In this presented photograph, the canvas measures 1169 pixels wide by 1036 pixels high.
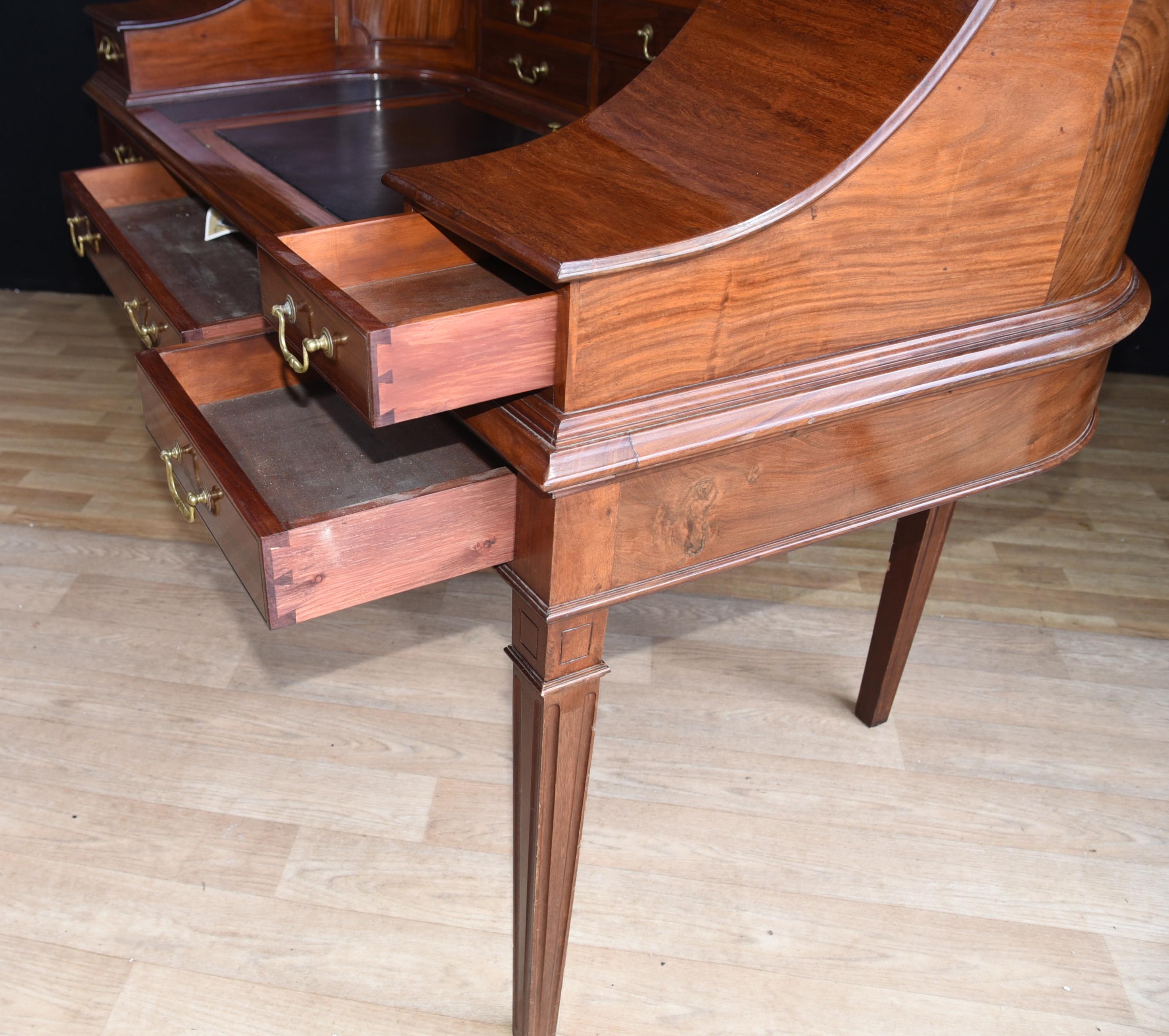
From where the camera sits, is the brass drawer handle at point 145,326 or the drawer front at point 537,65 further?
the drawer front at point 537,65

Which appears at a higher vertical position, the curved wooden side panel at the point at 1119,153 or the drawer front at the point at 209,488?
the curved wooden side panel at the point at 1119,153

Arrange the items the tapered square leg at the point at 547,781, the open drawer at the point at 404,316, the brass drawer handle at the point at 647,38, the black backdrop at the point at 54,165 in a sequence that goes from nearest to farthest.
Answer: the open drawer at the point at 404,316 → the tapered square leg at the point at 547,781 → the brass drawer handle at the point at 647,38 → the black backdrop at the point at 54,165

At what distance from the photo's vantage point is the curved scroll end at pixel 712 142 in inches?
39.0

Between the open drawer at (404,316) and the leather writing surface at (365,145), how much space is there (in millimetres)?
383

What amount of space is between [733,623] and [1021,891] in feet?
2.56

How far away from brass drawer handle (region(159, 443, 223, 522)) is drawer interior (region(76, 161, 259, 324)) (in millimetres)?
327

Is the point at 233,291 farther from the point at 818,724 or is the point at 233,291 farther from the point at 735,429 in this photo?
the point at 818,724

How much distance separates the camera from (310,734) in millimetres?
2045

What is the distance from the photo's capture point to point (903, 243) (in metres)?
1.10

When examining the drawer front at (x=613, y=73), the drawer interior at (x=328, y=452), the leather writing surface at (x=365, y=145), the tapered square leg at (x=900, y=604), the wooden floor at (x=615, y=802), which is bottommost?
the wooden floor at (x=615, y=802)

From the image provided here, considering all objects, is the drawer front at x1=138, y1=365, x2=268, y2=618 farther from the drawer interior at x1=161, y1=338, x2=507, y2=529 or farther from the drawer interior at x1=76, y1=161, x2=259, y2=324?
the drawer interior at x1=76, y1=161, x2=259, y2=324

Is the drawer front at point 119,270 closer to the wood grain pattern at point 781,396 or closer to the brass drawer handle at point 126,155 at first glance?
the brass drawer handle at point 126,155

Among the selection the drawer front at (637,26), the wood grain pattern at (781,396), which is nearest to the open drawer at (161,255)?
the wood grain pattern at (781,396)

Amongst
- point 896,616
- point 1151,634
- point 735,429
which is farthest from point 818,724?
point 735,429
